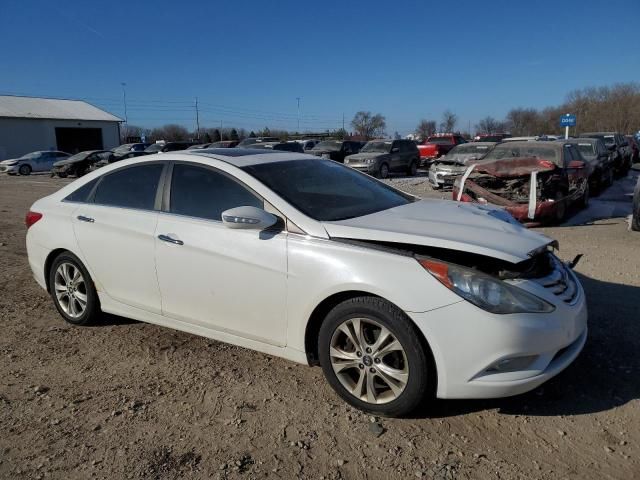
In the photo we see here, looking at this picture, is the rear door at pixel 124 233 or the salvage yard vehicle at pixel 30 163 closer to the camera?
the rear door at pixel 124 233

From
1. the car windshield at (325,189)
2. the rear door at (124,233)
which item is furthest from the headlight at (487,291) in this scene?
the rear door at (124,233)

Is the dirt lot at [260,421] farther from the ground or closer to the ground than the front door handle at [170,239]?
closer to the ground

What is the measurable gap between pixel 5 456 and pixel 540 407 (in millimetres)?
3131

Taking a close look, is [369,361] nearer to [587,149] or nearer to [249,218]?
[249,218]

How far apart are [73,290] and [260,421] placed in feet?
8.25

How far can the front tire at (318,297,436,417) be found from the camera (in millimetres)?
2910

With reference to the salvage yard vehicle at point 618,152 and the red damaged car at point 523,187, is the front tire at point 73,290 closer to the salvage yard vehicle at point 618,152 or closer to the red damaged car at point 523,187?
the red damaged car at point 523,187

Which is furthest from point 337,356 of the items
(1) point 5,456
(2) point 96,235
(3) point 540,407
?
(2) point 96,235

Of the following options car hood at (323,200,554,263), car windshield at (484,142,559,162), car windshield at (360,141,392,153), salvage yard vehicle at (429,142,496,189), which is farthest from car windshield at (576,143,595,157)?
car hood at (323,200,554,263)

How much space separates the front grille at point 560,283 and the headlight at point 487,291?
0.18 metres

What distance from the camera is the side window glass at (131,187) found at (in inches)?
164

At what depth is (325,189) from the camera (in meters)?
3.96

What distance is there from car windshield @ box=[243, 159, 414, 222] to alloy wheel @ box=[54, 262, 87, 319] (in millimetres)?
2028

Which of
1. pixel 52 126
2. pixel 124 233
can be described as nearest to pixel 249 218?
pixel 124 233
